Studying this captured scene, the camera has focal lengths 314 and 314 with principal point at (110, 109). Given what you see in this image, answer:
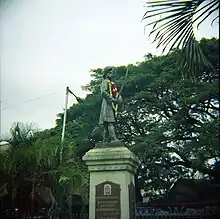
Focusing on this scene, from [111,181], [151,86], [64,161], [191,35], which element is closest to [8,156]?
[64,161]

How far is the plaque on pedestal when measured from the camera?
6539 millimetres

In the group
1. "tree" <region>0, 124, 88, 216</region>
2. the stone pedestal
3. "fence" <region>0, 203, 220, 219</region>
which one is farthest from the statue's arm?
"fence" <region>0, 203, 220, 219</region>

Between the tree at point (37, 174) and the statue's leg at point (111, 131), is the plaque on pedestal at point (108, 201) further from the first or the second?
the tree at point (37, 174)

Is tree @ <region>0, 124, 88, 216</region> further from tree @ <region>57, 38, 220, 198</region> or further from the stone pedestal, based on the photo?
tree @ <region>57, 38, 220, 198</region>

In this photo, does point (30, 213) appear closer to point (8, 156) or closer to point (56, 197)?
point (56, 197)

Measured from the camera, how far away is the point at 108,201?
6.68 meters

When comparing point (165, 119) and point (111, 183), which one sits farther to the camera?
point (165, 119)

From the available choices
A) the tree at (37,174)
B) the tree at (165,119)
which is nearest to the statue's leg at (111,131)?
the tree at (37,174)

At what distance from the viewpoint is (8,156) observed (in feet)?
30.8

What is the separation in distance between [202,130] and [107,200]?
10.5 metres

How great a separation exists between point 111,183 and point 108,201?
382 mm

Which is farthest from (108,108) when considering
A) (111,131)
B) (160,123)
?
(160,123)

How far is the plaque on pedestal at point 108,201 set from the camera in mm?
6539

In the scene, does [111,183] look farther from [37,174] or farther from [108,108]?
[37,174]
